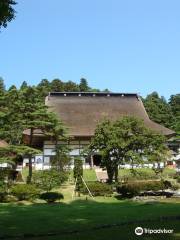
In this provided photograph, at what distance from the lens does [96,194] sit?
2609 centimetres

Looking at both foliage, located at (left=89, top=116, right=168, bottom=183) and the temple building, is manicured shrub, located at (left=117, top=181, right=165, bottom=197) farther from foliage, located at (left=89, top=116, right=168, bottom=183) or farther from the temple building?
the temple building

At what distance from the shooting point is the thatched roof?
45.6m

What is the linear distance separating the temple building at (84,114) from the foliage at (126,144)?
10.2 meters

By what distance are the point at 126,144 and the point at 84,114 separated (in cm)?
1954

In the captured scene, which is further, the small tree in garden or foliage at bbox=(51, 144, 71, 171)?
foliage at bbox=(51, 144, 71, 171)

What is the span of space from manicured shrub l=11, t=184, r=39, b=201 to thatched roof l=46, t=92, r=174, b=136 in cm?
1909

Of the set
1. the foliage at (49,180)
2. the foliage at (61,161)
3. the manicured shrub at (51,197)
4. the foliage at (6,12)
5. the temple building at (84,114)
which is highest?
the temple building at (84,114)

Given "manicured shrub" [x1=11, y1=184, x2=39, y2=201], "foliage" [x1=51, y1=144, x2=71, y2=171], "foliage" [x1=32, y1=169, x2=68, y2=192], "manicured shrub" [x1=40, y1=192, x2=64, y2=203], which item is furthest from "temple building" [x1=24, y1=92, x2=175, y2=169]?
"manicured shrub" [x1=40, y1=192, x2=64, y2=203]

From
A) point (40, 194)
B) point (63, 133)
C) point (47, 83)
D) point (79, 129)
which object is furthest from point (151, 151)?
point (47, 83)

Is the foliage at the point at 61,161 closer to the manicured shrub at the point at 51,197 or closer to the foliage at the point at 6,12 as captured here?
the manicured shrub at the point at 51,197

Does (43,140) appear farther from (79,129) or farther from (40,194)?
(40,194)

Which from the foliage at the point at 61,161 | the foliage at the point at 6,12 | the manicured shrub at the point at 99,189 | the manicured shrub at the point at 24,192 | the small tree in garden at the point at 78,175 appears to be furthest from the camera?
the foliage at the point at 61,161

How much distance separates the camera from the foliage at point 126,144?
29.2 meters
